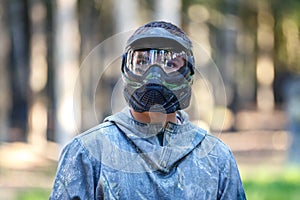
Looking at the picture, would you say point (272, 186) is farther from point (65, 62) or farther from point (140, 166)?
point (65, 62)

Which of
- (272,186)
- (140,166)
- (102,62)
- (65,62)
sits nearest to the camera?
(140,166)

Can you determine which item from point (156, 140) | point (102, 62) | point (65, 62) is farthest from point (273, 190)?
point (102, 62)

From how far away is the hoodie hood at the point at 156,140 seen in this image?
3.18 m

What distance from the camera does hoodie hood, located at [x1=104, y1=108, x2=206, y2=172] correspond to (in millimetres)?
3180

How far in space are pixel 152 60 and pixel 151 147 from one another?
12.9 inches

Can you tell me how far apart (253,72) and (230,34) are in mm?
3638

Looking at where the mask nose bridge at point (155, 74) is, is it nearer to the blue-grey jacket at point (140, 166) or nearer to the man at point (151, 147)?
the man at point (151, 147)

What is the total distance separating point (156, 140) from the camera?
127 inches

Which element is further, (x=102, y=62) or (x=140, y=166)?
(x=102, y=62)

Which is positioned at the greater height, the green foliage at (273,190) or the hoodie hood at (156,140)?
the hoodie hood at (156,140)

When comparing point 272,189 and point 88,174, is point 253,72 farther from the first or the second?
point 88,174

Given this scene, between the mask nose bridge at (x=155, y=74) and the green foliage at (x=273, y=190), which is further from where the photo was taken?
the green foliage at (x=273, y=190)

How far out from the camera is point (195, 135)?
10.9 ft

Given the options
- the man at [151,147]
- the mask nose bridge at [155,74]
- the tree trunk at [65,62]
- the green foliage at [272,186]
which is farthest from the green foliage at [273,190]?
the tree trunk at [65,62]
